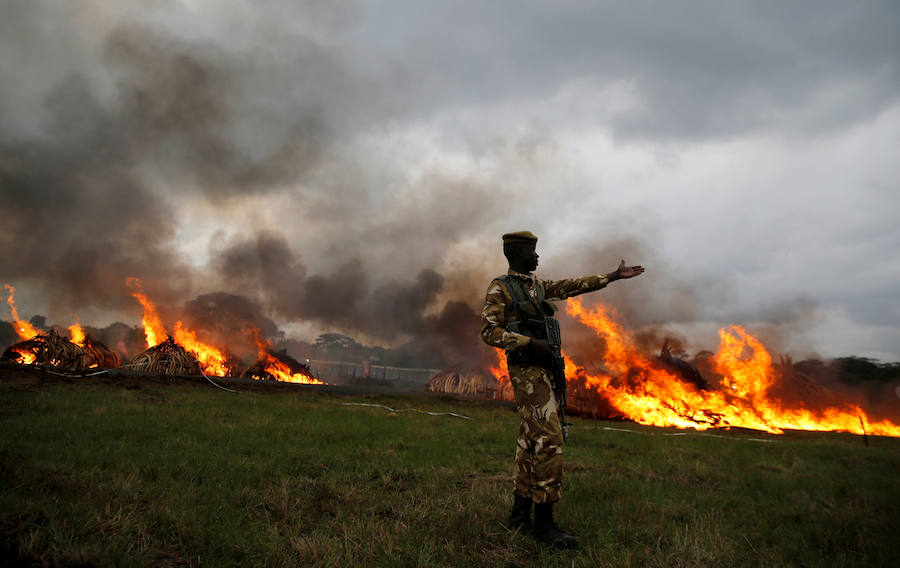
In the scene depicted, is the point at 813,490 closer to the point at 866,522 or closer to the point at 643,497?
the point at 866,522

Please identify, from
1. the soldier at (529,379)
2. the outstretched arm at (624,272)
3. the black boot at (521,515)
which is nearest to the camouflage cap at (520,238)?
the soldier at (529,379)

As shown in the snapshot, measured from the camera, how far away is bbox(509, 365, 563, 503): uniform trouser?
167 inches

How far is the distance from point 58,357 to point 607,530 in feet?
70.7

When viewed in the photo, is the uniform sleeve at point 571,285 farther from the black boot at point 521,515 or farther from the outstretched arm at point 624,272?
the black boot at point 521,515

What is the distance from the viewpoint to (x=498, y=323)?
467cm

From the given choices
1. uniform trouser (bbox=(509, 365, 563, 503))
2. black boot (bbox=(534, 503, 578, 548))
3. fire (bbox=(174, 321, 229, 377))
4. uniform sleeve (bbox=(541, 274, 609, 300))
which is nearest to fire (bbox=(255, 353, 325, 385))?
fire (bbox=(174, 321, 229, 377))

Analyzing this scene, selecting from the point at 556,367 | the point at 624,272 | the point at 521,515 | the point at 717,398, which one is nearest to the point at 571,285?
the point at 624,272

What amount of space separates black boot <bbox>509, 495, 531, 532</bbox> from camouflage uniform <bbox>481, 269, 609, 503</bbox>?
12cm

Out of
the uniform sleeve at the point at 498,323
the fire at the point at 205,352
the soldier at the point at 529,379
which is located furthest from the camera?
the fire at the point at 205,352

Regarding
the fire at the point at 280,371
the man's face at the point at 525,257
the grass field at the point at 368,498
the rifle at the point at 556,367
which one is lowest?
the grass field at the point at 368,498

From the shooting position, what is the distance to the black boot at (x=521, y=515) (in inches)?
173

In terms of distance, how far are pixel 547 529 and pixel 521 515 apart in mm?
309

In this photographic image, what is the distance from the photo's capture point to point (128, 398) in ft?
36.8

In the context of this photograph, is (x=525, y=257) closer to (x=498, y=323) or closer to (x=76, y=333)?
(x=498, y=323)
